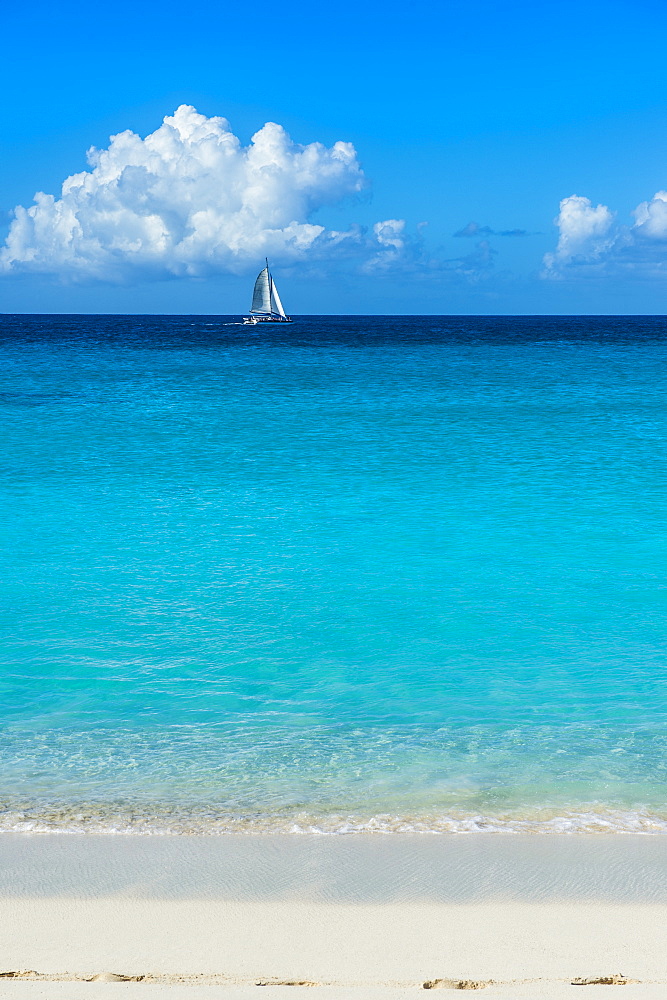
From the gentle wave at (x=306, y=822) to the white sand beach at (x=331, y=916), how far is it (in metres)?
0.10

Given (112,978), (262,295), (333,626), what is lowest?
(333,626)

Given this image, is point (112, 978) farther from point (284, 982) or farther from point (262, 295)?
point (262, 295)

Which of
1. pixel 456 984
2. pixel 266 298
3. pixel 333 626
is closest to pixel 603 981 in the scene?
pixel 456 984

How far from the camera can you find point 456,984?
144 inches

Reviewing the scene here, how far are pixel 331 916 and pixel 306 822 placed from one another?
3.14 ft

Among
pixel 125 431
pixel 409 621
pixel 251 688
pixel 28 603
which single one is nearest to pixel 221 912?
pixel 251 688

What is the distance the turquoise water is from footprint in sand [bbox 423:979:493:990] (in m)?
1.42

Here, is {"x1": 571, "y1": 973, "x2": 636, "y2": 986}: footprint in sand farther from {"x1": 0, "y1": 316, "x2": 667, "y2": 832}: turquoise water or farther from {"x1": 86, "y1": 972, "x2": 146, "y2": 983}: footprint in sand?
{"x1": 86, "y1": 972, "x2": 146, "y2": 983}: footprint in sand

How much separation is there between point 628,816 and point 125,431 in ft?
65.1

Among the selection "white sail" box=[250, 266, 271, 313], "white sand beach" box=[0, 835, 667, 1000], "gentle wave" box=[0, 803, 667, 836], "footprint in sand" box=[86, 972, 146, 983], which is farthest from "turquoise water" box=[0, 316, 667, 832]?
"white sail" box=[250, 266, 271, 313]

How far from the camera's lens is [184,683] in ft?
25.2

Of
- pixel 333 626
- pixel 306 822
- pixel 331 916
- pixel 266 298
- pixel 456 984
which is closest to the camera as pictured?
pixel 456 984

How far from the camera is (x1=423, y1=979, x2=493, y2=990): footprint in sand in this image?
362 cm

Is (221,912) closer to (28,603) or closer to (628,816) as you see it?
(628,816)
